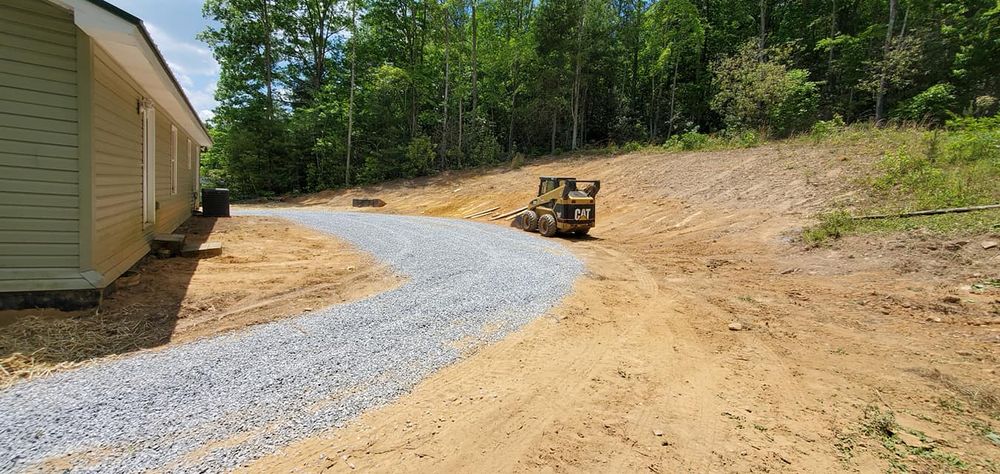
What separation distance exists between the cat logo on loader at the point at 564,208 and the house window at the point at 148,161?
30.2 feet

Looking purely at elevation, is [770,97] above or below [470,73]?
below

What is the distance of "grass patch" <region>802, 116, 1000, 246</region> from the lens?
7383 mm

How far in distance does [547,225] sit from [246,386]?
391 inches

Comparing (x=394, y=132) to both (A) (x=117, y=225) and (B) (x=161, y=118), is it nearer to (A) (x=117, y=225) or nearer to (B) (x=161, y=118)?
(B) (x=161, y=118)

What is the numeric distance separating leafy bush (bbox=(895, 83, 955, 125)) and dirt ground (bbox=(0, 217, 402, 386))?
993 inches

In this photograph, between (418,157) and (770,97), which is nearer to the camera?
(770,97)

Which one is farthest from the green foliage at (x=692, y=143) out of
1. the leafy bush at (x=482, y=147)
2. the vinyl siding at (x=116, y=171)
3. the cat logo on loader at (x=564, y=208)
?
the vinyl siding at (x=116, y=171)

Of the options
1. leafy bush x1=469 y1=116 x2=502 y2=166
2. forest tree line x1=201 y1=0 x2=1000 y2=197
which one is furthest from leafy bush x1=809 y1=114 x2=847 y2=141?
leafy bush x1=469 y1=116 x2=502 y2=166

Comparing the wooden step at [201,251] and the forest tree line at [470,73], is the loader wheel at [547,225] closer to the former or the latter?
the wooden step at [201,251]

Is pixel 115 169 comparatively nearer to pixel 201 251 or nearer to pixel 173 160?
pixel 201 251

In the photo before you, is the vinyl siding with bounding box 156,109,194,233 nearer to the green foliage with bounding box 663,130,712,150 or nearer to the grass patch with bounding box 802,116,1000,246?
the grass patch with bounding box 802,116,1000,246

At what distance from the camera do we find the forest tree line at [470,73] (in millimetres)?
25812

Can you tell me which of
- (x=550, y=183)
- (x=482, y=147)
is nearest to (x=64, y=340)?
(x=550, y=183)

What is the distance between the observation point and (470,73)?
94.1ft
